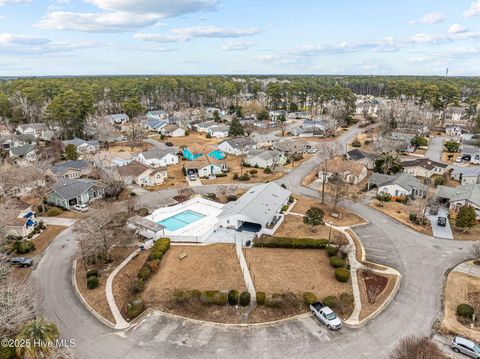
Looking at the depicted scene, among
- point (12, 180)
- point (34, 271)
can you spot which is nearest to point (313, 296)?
point (34, 271)

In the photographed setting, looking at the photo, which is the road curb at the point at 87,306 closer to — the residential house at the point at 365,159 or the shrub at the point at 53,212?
the shrub at the point at 53,212

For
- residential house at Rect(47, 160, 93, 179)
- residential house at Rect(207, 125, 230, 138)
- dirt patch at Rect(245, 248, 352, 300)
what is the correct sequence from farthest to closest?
1. residential house at Rect(207, 125, 230, 138)
2. residential house at Rect(47, 160, 93, 179)
3. dirt patch at Rect(245, 248, 352, 300)

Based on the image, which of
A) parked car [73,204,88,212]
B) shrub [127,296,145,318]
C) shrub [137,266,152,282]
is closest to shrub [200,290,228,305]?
shrub [127,296,145,318]

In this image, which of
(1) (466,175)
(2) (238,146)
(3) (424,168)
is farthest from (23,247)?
(1) (466,175)

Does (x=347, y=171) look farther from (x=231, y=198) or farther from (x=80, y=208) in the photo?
(x=80, y=208)

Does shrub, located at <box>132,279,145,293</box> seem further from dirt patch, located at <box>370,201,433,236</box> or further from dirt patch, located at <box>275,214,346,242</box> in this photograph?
dirt patch, located at <box>370,201,433,236</box>

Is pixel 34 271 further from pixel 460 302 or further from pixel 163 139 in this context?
pixel 163 139
